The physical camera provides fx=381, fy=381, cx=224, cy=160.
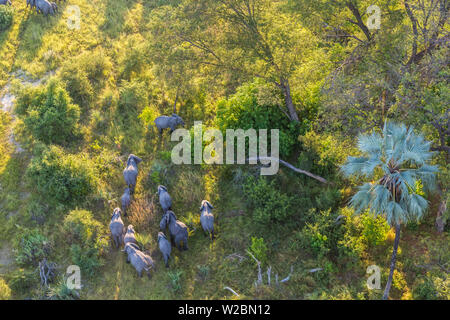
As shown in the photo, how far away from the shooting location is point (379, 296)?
1079 centimetres

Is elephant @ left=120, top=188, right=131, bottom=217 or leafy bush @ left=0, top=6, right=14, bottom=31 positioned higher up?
leafy bush @ left=0, top=6, right=14, bottom=31

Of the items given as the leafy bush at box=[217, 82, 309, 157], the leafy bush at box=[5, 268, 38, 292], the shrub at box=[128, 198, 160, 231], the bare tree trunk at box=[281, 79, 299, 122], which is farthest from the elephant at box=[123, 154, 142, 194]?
the bare tree trunk at box=[281, 79, 299, 122]

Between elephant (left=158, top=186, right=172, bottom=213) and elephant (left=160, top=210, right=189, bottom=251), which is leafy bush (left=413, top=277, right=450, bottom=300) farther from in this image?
elephant (left=158, top=186, right=172, bottom=213)

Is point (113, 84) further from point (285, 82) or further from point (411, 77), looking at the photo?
point (411, 77)

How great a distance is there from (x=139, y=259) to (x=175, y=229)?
56.3 inches

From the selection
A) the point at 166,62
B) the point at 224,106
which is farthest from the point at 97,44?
the point at 224,106

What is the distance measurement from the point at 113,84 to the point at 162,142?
4.68 meters

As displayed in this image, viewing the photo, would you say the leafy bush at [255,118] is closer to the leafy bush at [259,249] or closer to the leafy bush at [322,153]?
the leafy bush at [322,153]

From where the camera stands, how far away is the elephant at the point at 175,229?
39.3 feet

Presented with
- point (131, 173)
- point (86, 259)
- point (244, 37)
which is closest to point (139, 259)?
point (86, 259)

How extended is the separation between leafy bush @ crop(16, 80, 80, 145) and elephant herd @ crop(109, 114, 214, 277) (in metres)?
3.62

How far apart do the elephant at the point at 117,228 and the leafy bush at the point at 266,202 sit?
439 centimetres

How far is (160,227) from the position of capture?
12547mm

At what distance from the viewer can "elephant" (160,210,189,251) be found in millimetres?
11984
